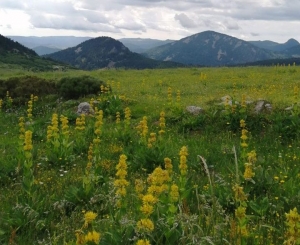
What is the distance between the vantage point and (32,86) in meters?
19.5

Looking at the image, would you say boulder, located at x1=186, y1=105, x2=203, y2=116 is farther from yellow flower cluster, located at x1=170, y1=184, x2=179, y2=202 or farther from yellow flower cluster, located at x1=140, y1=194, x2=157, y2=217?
yellow flower cluster, located at x1=140, y1=194, x2=157, y2=217

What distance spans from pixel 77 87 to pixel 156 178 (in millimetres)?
14430

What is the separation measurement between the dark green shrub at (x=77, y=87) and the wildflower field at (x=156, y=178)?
5.16 feet

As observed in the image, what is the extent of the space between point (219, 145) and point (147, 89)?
40.1ft

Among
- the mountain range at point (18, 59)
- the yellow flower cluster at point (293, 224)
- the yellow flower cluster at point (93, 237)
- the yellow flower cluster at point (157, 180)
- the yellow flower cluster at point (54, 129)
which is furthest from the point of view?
the mountain range at point (18, 59)

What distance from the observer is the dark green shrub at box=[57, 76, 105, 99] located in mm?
18781

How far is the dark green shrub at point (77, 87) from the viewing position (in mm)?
18781

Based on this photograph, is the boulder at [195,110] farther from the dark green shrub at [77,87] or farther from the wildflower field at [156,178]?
the dark green shrub at [77,87]

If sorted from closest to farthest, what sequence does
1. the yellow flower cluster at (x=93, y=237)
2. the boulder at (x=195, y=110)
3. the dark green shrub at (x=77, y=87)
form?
the yellow flower cluster at (x=93, y=237)
the boulder at (x=195, y=110)
the dark green shrub at (x=77, y=87)

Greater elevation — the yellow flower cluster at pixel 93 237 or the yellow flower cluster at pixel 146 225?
the yellow flower cluster at pixel 93 237

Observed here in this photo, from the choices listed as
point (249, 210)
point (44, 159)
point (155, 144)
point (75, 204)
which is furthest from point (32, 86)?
point (249, 210)

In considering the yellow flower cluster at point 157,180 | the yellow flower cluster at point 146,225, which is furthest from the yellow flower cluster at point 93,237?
the yellow flower cluster at point 157,180

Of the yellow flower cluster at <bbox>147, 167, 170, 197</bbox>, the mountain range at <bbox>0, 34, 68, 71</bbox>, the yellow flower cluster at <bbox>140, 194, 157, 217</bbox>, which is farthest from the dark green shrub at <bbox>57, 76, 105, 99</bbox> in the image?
the mountain range at <bbox>0, 34, 68, 71</bbox>

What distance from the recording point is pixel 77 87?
61.3ft
